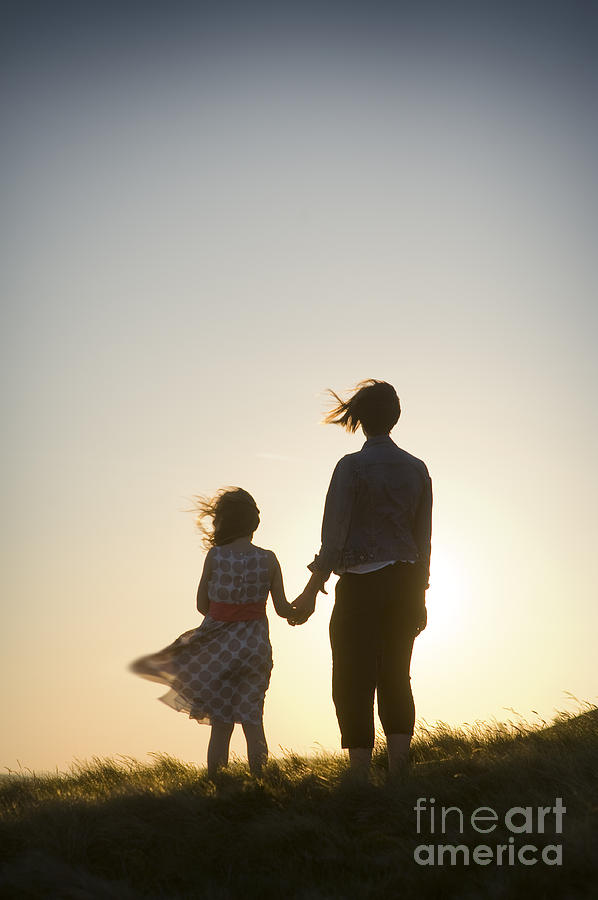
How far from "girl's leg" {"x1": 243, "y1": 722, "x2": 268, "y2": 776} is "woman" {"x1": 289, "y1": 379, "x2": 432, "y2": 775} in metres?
0.97

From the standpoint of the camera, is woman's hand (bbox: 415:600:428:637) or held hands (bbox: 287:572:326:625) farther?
held hands (bbox: 287:572:326:625)

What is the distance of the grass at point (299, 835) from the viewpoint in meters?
5.09

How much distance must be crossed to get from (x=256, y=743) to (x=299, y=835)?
2108 millimetres

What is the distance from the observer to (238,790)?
21.2 ft

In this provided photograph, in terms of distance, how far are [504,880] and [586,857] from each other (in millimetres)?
450

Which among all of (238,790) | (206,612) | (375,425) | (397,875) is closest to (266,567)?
(206,612)

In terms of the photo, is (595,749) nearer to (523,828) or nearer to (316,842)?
(523,828)

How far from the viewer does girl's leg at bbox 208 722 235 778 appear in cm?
780

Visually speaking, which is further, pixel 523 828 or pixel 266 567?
pixel 266 567

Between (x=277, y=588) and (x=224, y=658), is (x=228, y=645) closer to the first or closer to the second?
(x=224, y=658)

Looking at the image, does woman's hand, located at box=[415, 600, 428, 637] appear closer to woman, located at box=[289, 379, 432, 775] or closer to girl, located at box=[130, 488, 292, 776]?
woman, located at box=[289, 379, 432, 775]

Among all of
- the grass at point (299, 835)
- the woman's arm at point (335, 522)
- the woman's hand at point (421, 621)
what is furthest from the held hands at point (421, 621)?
the grass at point (299, 835)

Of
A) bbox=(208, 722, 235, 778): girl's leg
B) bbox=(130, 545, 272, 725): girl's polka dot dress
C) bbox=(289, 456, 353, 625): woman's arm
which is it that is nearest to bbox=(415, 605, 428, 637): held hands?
bbox=(289, 456, 353, 625): woman's arm

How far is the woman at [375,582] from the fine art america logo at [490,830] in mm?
1110
